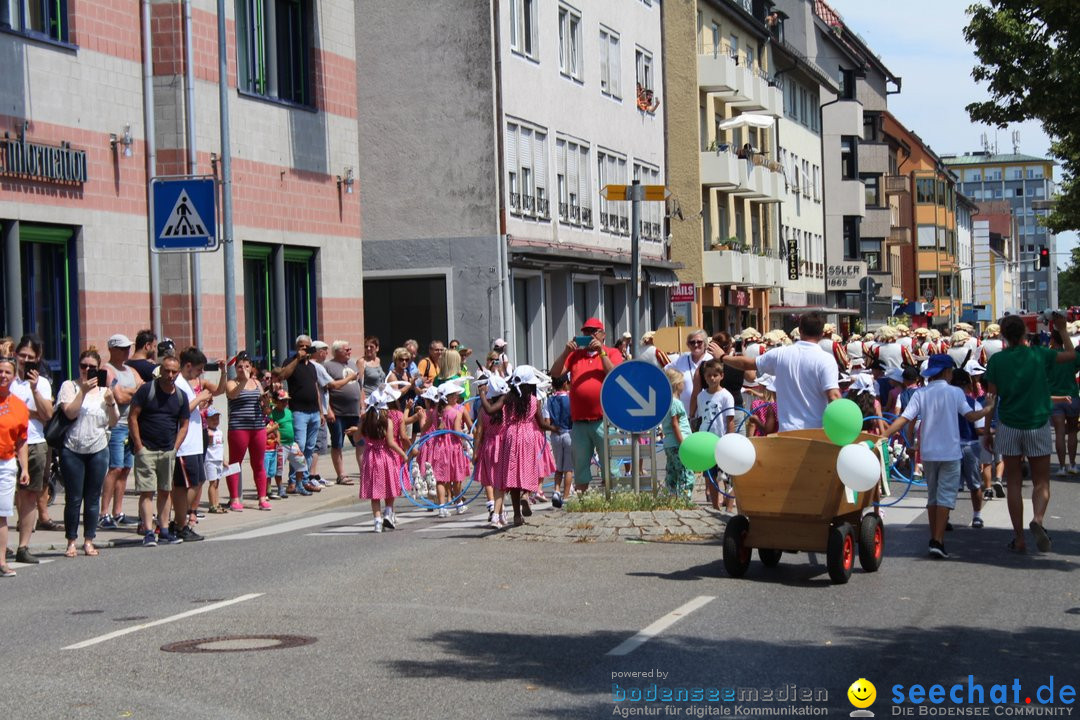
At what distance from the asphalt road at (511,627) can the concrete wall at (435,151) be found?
67.2 feet

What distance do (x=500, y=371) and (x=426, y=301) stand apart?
17217 millimetres

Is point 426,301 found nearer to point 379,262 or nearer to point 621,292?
point 379,262

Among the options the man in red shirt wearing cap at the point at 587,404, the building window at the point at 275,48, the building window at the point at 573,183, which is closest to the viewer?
the man in red shirt wearing cap at the point at 587,404

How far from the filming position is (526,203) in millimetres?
36719

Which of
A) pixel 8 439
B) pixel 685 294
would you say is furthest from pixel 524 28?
pixel 8 439

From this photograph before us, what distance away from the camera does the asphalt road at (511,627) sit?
7.84 metres

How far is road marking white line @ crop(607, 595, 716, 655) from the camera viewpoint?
8.98 metres

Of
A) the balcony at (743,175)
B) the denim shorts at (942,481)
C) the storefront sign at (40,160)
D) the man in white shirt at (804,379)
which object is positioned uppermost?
the balcony at (743,175)

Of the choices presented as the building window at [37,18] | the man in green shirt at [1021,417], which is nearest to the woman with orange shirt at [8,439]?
the man in green shirt at [1021,417]

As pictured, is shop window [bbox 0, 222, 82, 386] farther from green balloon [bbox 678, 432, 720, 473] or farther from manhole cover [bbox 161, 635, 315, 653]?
manhole cover [bbox 161, 635, 315, 653]

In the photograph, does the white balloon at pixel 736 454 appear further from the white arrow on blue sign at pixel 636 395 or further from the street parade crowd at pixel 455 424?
the white arrow on blue sign at pixel 636 395

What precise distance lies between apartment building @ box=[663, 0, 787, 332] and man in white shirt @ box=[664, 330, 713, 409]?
3045cm

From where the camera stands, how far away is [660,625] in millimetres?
9742

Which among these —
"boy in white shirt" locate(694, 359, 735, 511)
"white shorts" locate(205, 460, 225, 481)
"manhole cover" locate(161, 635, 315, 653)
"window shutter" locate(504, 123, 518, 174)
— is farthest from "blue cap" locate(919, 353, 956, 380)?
"window shutter" locate(504, 123, 518, 174)
